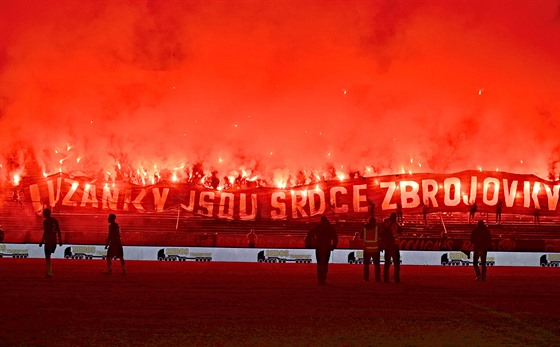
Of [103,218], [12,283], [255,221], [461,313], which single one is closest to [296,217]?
[255,221]

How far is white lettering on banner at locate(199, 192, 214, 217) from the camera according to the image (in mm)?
28156

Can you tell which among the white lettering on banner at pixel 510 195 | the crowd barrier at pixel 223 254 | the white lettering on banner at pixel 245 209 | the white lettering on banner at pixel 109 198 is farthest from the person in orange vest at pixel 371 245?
the white lettering on banner at pixel 109 198

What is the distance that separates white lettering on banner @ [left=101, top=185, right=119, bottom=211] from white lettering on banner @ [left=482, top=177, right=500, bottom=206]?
13.8 metres

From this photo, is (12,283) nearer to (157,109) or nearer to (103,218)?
(103,218)

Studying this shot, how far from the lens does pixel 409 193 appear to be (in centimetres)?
2802

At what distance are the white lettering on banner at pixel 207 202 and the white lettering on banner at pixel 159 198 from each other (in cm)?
134

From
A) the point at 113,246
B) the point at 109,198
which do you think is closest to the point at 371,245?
the point at 113,246

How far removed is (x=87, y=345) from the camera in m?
9.03

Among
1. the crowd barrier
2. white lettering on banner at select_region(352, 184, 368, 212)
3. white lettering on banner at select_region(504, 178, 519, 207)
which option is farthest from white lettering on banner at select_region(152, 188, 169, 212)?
white lettering on banner at select_region(504, 178, 519, 207)

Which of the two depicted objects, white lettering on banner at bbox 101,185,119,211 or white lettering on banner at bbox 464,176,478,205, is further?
white lettering on banner at bbox 101,185,119,211

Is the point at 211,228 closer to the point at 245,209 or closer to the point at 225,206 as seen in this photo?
the point at 225,206

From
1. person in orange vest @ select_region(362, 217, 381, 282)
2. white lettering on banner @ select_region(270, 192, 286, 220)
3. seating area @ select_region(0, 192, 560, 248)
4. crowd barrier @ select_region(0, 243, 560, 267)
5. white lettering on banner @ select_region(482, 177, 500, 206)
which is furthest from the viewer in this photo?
crowd barrier @ select_region(0, 243, 560, 267)

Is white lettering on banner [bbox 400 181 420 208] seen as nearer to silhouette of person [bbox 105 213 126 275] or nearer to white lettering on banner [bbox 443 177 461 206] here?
white lettering on banner [bbox 443 177 461 206]

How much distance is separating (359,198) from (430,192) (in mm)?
2661
